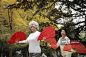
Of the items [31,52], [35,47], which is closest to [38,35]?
[35,47]

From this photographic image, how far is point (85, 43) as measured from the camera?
2160 mm

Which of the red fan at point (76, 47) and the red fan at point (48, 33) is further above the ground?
the red fan at point (48, 33)

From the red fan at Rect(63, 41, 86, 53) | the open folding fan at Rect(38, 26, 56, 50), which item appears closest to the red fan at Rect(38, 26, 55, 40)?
the open folding fan at Rect(38, 26, 56, 50)

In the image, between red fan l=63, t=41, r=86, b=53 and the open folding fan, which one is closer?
red fan l=63, t=41, r=86, b=53

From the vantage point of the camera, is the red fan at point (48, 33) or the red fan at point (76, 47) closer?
the red fan at point (76, 47)

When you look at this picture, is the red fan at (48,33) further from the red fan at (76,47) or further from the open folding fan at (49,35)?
the red fan at (76,47)

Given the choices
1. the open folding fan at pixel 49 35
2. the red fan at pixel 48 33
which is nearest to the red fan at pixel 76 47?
the open folding fan at pixel 49 35

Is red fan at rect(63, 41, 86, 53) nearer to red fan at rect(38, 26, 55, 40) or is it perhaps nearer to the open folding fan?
the open folding fan

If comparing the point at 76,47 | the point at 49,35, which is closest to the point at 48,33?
the point at 49,35

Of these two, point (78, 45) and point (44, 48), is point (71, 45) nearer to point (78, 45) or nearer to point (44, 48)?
point (78, 45)

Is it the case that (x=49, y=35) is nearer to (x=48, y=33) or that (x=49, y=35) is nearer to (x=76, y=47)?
(x=48, y=33)

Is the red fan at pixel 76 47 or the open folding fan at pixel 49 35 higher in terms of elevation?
the open folding fan at pixel 49 35

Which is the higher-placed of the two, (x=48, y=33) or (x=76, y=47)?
(x=48, y=33)

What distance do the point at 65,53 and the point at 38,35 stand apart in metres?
0.85
